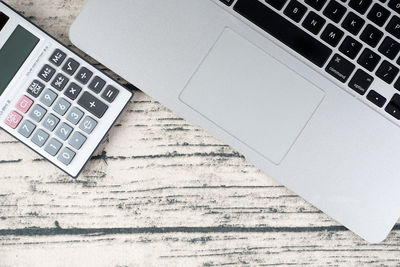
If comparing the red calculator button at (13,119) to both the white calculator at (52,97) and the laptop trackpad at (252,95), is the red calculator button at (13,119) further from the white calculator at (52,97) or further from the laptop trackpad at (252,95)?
the laptop trackpad at (252,95)

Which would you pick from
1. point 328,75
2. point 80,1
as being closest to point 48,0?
point 80,1

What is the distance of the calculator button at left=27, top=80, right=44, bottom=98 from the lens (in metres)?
0.39

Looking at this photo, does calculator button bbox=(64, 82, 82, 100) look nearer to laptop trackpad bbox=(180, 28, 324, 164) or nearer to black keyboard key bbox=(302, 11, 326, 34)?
laptop trackpad bbox=(180, 28, 324, 164)

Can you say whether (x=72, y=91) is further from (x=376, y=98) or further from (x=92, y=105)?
(x=376, y=98)

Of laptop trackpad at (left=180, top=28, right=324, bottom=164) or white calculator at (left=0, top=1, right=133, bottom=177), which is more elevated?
laptop trackpad at (left=180, top=28, right=324, bottom=164)

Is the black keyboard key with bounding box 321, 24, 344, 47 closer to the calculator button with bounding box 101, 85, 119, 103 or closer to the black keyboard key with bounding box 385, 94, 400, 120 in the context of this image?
the black keyboard key with bounding box 385, 94, 400, 120

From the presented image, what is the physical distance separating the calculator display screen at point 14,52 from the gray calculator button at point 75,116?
6 centimetres

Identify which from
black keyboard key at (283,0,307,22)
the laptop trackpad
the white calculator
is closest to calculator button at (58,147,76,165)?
the white calculator

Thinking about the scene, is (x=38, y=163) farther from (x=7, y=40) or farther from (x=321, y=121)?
(x=321, y=121)

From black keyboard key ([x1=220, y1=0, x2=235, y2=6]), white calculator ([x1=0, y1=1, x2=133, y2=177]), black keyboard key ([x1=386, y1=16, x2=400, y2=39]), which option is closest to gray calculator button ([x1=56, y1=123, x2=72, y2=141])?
white calculator ([x1=0, y1=1, x2=133, y2=177])

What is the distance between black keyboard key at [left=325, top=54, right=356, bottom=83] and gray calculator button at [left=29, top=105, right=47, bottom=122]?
23 centimetres

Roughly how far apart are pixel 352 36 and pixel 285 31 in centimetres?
5

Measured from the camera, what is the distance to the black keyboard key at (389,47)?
1.24ft

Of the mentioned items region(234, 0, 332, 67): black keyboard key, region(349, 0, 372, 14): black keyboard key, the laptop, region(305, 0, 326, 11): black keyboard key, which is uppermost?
region(349, 0, 372, 14): black keyboard key
